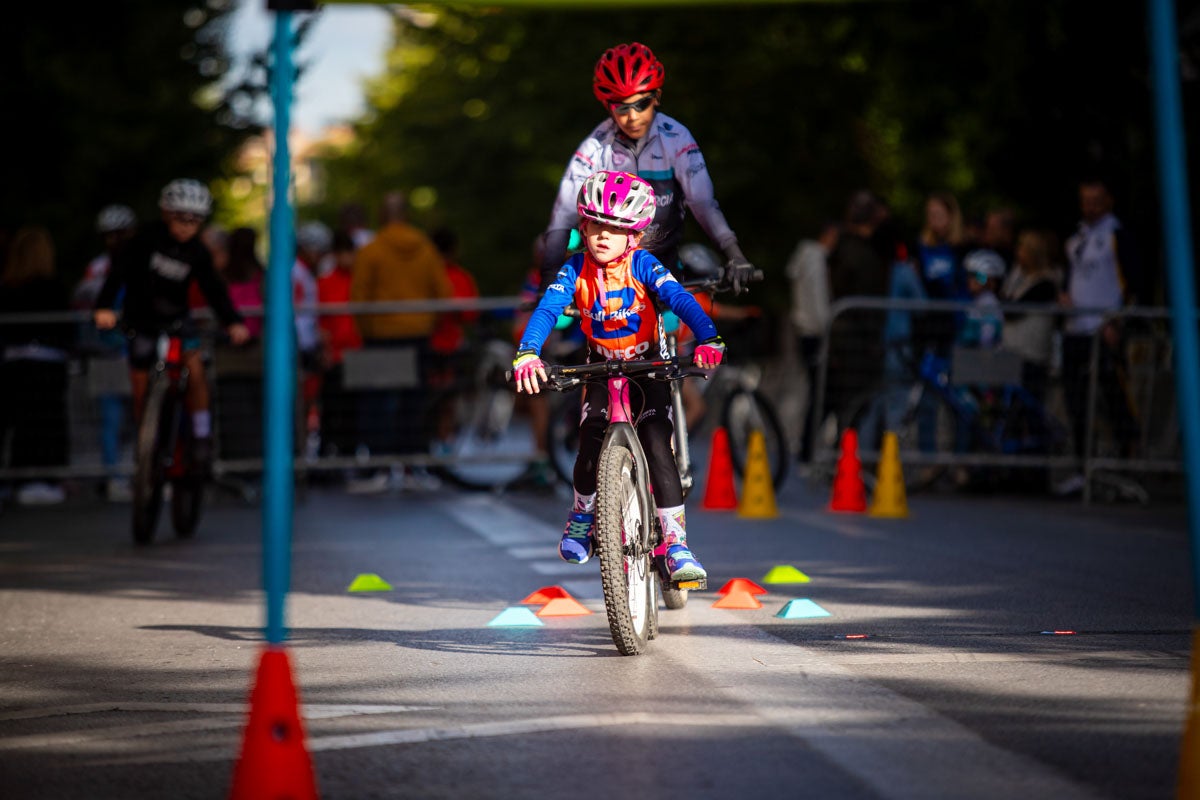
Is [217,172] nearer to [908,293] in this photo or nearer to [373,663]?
[908,293]

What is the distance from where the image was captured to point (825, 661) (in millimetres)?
7363

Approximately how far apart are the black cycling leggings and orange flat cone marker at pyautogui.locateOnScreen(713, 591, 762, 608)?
1114mm

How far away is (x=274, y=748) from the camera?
16.4 feet

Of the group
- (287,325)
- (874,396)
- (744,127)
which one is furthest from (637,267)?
(744,127)

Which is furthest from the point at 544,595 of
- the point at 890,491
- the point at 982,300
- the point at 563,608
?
the point at 982,300

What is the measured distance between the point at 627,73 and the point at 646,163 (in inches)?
18.2

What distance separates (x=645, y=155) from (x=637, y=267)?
140 centimetres

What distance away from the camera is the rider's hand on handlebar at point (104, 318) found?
12.2 meters

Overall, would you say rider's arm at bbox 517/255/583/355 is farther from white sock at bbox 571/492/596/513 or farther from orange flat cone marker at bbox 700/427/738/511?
orange flat cone marker at bbox 700/427/738/511

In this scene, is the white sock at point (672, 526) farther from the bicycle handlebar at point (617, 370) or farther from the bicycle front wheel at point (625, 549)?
the bicycle handlebar at point (617, 370)

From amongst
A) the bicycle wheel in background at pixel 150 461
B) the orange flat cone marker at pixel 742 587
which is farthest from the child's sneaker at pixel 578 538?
the bicycle wheel in background at pixel 150 461

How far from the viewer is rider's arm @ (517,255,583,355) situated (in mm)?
7500

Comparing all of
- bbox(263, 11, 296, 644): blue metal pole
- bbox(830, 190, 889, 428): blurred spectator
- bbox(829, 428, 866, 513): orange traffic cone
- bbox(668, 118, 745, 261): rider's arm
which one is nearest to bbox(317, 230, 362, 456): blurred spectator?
bbox(830, 190, 889, 428): blurred spectator

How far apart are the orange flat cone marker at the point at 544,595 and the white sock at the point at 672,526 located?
47.5 inches
